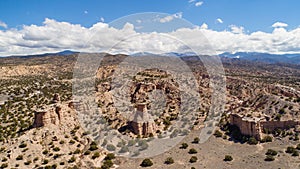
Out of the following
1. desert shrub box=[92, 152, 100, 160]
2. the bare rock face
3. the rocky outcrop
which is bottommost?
desert shrub box=[92, 152, 100, 160]

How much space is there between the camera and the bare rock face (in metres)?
34.8

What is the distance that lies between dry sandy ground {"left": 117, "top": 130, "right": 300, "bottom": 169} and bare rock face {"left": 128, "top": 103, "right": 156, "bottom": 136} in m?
4.50

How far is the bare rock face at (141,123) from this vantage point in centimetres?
3478

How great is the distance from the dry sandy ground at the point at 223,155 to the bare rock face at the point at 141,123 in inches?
177

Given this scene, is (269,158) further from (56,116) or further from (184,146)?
(56,116)

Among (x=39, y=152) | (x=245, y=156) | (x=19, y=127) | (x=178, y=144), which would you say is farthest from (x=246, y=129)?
(x=19, y=127)

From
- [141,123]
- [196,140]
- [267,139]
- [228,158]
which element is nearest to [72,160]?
[141,123]

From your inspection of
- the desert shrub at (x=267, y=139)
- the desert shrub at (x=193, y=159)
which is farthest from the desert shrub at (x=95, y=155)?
the desert shrub at (x=267, y=139)

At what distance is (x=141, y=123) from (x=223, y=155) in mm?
10526

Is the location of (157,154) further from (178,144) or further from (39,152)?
(39,152)

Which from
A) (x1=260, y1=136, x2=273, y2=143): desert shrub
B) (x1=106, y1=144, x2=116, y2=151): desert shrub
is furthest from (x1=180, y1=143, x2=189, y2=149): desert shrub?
(x1=260, y1=136, x2=273, y2=143): desert shrub

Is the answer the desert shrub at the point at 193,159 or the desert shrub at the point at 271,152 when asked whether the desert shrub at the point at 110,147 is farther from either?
the desert shrub at the point at 271,152

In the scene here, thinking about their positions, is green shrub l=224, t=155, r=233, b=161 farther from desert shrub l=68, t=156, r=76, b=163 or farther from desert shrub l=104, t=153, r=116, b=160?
desert shrub l=68, t=156, r=76, b=163

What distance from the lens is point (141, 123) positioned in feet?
114
